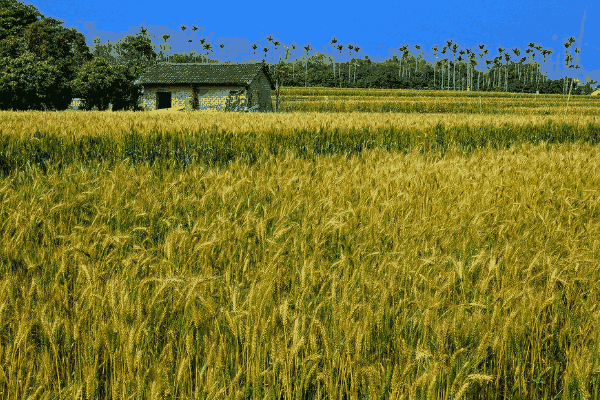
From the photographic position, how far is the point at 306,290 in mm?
2289

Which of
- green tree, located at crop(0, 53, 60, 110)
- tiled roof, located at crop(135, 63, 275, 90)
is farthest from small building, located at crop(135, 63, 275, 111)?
green tree, located at crop(0, 53, 60, 110)

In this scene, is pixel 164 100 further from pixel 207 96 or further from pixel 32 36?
pixel 32 36

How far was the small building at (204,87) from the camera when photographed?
3516 cm

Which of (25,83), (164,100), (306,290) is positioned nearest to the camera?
(306,290)

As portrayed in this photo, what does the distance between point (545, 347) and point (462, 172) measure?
369cm

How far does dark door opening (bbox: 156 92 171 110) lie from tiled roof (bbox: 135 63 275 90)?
147 cm

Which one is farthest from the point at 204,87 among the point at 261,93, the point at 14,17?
the point at 14,17

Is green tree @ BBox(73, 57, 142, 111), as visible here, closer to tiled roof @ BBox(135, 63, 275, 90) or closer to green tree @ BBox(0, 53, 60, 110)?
tiled roof @ BBox(135, 63, 275, 90)

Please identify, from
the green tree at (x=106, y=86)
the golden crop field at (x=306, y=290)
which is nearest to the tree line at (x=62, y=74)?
the green tree at (x=106, y=86)

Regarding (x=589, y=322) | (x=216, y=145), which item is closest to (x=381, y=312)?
(x=589, y=322)

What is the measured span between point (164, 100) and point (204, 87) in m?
4.06

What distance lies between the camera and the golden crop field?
5.62 ft

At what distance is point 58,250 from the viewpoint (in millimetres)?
2922

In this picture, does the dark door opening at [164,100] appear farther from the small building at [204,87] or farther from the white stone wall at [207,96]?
the white stone wall at [207,96]
